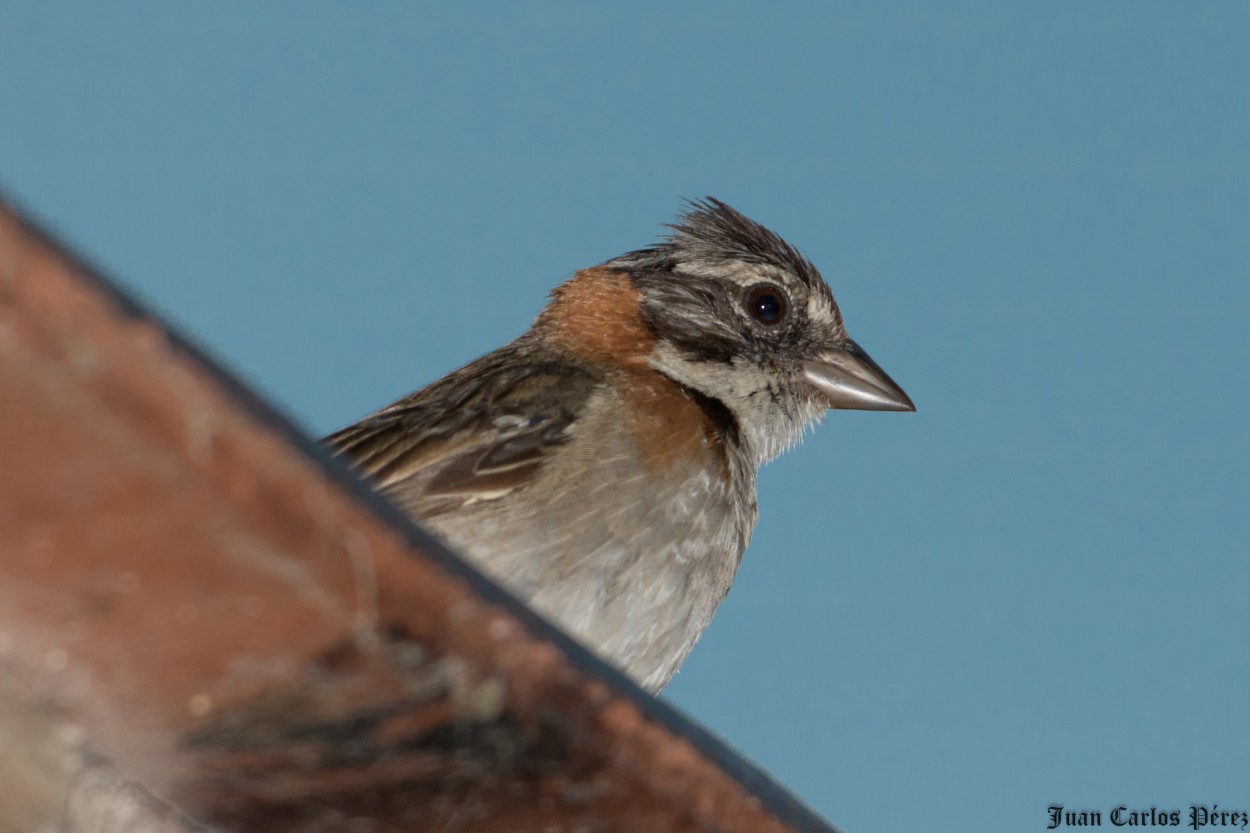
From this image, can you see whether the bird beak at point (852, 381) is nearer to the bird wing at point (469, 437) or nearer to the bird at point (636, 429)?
the bird at point (636, 429)

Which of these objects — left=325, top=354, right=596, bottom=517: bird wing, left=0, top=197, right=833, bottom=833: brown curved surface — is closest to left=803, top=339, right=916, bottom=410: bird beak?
left=325, top=354, right=596, bottom=517: bird wing

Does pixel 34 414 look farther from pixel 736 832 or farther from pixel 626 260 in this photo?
pixel 626 260

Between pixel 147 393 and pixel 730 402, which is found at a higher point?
pixel 730 402

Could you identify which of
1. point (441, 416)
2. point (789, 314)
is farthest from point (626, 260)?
point (441, 416)

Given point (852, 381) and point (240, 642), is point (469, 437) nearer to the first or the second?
point (852, 381)

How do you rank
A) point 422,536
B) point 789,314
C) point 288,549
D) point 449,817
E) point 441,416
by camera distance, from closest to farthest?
point 288,549, point 422,536, point 449,817, point 441,416, point 789,314

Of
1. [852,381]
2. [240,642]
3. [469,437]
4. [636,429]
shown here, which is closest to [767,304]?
[852,381]

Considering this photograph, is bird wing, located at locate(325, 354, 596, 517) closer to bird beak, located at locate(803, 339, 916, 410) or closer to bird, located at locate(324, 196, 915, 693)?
bird, located at locate(324, 196, 915, 693)
